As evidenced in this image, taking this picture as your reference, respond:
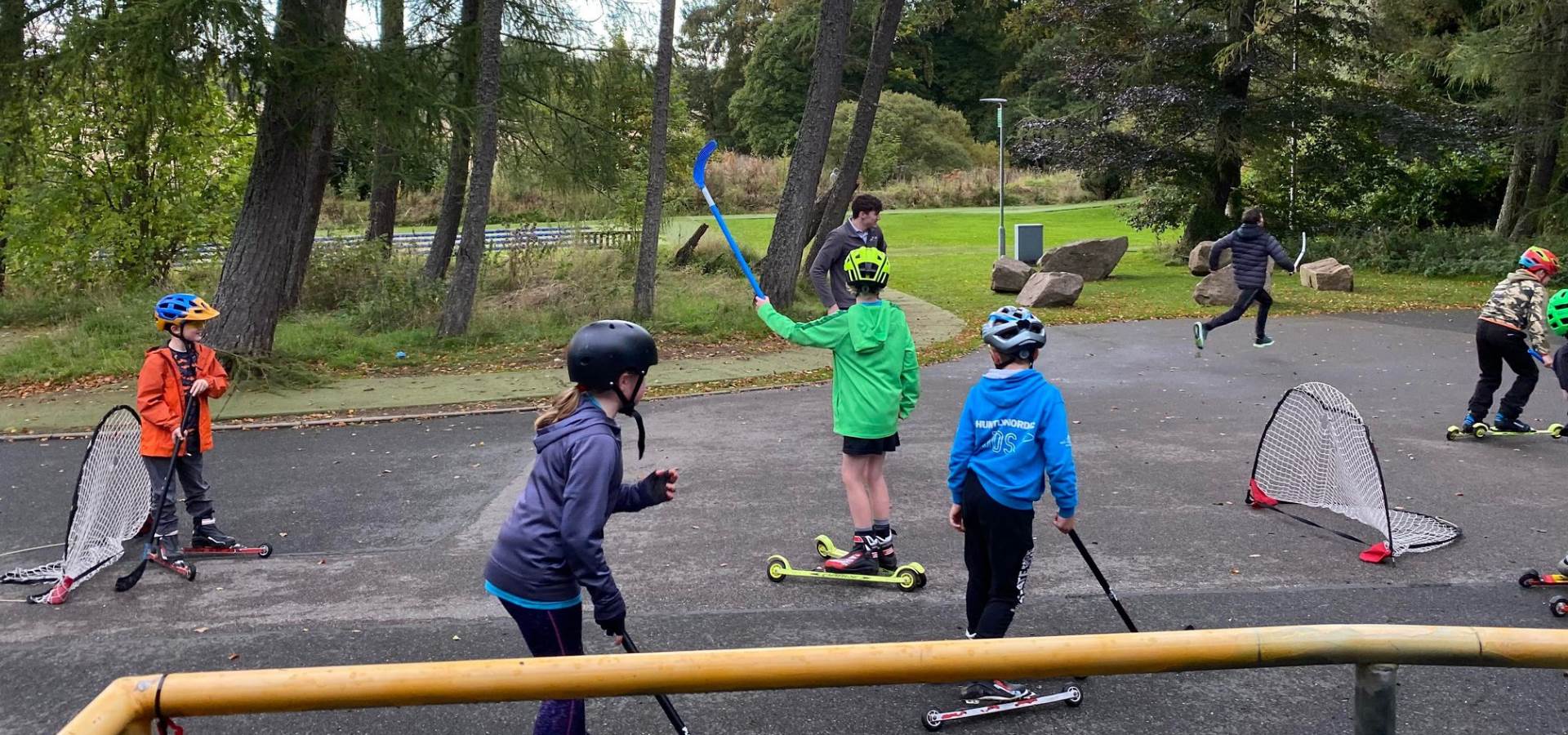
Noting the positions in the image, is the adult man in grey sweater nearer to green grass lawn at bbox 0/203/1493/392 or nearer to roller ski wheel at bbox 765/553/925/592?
green grass lawn at bbox 0/203/1493/392

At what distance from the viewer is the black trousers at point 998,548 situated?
4387 millimetres

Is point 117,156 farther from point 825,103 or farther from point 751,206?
point 751,206

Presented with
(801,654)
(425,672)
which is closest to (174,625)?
(425,672)

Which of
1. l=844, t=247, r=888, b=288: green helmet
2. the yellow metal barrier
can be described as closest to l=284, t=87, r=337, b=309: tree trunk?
l=844, t=247, r=888, b=288: green helmet

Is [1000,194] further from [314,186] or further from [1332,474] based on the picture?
[1332,474]

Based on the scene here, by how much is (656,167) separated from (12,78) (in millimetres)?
7962

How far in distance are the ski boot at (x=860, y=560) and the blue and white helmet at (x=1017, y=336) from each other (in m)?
1.88

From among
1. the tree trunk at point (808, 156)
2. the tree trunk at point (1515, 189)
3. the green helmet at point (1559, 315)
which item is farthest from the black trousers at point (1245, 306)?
the tree trunk at point (1515, 189)

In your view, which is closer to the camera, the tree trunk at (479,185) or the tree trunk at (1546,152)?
the tree trunk at (479,185)

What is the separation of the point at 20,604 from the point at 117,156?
14.2 m

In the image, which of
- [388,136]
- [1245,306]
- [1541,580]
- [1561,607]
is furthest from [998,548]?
[388,136]

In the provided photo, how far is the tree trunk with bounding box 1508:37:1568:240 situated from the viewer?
71.4ft

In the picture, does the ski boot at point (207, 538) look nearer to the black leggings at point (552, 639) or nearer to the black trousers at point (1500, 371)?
the black leggings at point (552, 639)

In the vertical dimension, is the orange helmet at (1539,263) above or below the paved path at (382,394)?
above
